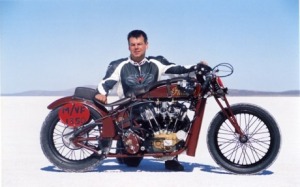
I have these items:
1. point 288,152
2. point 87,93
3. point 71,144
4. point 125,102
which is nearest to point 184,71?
point 125,102

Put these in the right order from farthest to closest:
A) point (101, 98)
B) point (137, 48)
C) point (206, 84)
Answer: point (137, 48), point (101, 98), point (206, 84)

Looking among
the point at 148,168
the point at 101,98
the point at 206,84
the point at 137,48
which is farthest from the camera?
the point at 148,168

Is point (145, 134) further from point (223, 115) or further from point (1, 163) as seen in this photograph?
point (1, 163)

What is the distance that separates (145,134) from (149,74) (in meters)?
0.78

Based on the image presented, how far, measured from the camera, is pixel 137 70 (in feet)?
19.0

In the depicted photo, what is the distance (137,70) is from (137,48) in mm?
266

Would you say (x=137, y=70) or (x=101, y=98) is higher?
(x=137, y=70)

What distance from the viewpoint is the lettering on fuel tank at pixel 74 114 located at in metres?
5.38

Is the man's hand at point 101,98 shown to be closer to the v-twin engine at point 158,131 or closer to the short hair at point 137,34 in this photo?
the v-twin engine at point 158,131

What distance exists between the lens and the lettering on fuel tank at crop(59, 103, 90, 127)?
5375mm

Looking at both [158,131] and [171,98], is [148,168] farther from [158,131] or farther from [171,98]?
[171,98]

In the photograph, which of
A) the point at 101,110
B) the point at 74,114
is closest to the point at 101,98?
the point at 101,110

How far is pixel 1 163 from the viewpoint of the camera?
20.1ft

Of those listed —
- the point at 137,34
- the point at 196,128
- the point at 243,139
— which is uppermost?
the point at 137,34
